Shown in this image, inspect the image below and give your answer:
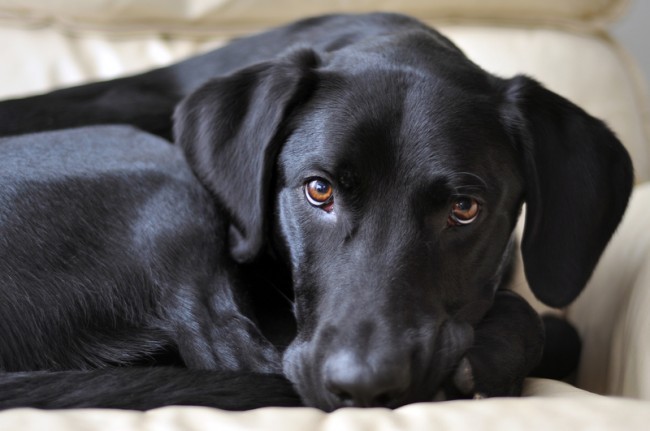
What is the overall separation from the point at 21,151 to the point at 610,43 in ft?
6.96

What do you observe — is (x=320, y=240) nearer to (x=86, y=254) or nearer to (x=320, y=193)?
(x=320, y=193)

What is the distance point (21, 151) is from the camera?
1.68 meters

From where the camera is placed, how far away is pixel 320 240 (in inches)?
59.9

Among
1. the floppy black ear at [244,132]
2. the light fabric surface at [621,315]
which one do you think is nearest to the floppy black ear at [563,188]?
the light fabric surface at [621,315]

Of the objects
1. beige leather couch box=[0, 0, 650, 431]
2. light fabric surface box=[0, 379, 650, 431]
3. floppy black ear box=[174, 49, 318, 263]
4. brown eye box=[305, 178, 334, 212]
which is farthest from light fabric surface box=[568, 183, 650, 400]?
floppy black ear box=[174, 49, 318, 263]

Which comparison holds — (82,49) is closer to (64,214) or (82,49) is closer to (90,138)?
(90,138)

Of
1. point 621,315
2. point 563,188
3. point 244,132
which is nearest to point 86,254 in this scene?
point 244,132

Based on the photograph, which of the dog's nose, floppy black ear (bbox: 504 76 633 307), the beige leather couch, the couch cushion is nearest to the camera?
the dog's nose

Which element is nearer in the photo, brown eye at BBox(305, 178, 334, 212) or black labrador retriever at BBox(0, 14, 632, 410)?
black labrador retriever at BBox(0, 14, 632, 410)

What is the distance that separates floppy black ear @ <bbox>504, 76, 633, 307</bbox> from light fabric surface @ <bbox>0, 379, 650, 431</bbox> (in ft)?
1.60

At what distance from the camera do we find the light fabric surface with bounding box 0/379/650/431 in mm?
1073

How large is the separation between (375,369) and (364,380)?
2 centimetres

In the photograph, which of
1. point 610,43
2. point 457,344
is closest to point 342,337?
point 457,344

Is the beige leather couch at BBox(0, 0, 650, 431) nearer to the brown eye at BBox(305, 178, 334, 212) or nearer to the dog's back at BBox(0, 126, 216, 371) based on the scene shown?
the brown eye at BBox(305, 178, 334, 212)
